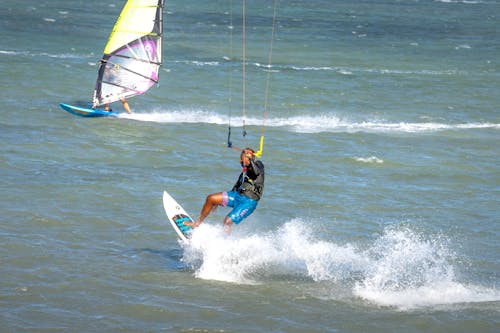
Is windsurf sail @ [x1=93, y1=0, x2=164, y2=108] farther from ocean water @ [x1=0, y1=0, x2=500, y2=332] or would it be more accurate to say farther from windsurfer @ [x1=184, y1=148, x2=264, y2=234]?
windsurfer @ [x1=184, y1=148, x2=264, y2=234]

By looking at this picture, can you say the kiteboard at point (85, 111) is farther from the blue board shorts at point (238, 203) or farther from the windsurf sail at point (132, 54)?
the blue board shorts at point (238, 203)

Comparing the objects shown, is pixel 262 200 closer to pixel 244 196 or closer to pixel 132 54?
pixel 244 196

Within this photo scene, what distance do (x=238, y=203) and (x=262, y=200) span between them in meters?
6.29

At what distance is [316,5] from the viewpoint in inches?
3511

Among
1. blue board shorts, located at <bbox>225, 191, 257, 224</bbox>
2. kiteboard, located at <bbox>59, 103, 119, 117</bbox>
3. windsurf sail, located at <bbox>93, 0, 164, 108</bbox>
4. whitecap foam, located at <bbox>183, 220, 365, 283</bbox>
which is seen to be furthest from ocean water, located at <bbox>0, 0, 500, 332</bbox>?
windsurf sail, located at <bbox>93, 0, 164, 108</bbox>

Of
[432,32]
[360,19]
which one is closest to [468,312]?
[432,32]

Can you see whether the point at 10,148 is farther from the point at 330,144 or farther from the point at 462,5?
the point at 462,5

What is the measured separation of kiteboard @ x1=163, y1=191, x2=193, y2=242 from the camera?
55.1ft

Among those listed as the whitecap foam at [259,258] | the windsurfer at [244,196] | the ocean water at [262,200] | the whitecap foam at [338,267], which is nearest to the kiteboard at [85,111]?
the ocean water at [262,200]

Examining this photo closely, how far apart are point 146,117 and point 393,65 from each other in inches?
853

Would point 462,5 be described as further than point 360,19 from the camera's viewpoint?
Yes

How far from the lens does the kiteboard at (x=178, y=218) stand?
16797 mm

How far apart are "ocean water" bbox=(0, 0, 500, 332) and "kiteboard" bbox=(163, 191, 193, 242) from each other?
279 millimetres

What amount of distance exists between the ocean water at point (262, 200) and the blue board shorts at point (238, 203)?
671 millimetres
